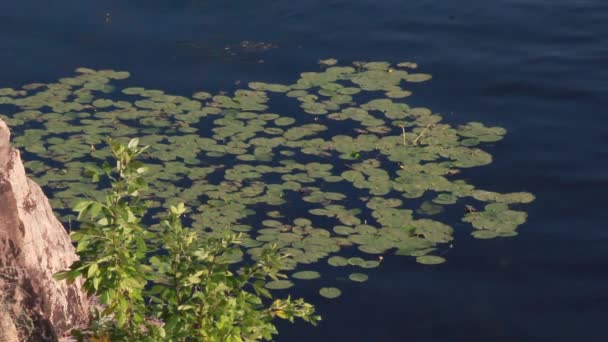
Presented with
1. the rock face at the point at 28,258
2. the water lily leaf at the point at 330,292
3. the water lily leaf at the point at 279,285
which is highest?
the rock face at the point at 28,258

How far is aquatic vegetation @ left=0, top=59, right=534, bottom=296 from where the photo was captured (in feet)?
21.5

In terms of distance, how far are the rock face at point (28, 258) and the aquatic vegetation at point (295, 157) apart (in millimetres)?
1421

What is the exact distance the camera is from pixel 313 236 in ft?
21.3

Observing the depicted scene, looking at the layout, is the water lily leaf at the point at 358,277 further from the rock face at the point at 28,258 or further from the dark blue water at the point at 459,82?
the rock face at the point at 28,258

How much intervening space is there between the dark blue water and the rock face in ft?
4.45

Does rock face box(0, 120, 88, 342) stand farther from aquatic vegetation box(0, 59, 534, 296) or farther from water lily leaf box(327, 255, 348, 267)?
water lily leaf box(327, 255, 348, 267)

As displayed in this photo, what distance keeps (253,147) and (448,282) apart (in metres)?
1.88

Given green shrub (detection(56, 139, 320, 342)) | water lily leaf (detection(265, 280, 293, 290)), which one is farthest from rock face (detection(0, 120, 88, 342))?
water lily leaf (detection(265, 280, 293, 290))

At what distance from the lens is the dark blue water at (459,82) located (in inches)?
239

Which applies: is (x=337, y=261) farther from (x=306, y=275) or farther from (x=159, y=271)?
(x=159, y=271)

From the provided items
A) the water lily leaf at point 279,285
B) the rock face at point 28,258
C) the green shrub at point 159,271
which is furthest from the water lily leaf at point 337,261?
the green shrub at point 159,271

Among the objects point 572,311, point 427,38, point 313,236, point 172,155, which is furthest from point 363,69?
point 572,311

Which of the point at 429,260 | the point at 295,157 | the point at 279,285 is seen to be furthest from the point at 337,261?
the point at 295,157

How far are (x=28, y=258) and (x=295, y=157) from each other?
9.73ft
